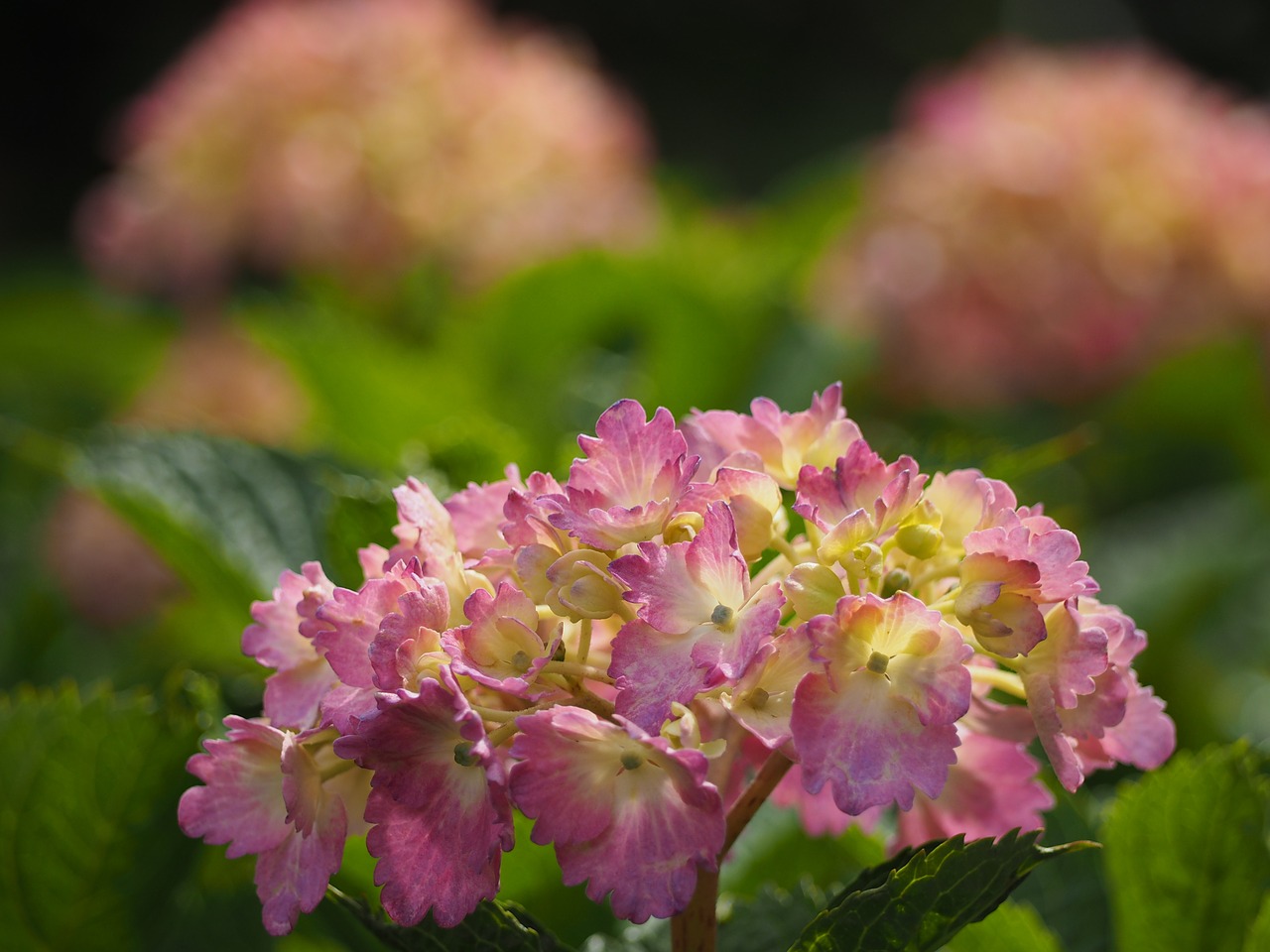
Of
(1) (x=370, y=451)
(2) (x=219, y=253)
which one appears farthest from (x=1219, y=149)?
(2) (x=219, y=253)

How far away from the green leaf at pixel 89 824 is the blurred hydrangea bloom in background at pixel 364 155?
34.5 inches

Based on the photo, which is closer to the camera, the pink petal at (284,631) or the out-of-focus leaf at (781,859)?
the pink petal at (284,631)

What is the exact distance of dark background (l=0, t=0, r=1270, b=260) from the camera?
4727 millimetres

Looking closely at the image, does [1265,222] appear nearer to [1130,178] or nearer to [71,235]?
[1130,178]

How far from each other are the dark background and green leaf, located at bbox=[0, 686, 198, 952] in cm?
371

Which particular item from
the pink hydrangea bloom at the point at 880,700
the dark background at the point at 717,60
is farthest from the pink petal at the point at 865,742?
the dark background at the point at 717,60

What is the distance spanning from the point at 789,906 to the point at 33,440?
0.67 metres

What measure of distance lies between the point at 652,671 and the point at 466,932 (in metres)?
0.12

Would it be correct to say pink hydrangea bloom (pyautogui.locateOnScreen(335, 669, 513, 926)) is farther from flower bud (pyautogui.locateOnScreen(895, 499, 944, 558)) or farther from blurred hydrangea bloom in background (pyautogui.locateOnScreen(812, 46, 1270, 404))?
blurred hydrangea bloom in background (pyautogui.locateOnScreen(812, 46, 1270, 404))

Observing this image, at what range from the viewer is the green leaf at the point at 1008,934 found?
61 centimetres

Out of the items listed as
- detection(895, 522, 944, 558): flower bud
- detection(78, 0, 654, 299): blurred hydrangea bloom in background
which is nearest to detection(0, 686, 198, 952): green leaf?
detection(895, 522, 944, 558): flower bud

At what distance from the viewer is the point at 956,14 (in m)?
5.77

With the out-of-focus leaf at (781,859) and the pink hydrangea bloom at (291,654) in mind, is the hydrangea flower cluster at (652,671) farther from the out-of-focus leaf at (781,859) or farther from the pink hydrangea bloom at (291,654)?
the out-of-focus leaf at (781,859)

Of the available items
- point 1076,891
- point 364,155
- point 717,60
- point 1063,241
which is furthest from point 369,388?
point 717,60
